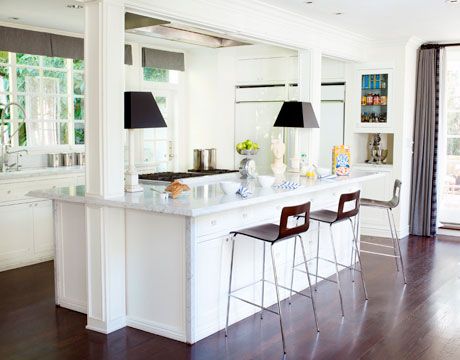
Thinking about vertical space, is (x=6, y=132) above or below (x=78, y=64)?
below

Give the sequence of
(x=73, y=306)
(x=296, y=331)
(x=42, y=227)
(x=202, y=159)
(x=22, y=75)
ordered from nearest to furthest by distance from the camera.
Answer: (x=296, y=331) < (x=73, y=306) < (x=42, y=227) < (x=22, y=75) < (x=202, y=159)

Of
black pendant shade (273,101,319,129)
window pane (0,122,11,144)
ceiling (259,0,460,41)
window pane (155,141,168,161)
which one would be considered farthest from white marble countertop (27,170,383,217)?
window pane (155,141,168,161)

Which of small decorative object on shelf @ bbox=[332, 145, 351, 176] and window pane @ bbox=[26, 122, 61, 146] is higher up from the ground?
window pane @ bbox=[26, 122, 61, 146]

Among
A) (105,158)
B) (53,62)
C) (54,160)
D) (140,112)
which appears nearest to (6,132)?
(54,160)

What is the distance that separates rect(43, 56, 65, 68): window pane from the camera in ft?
22.1

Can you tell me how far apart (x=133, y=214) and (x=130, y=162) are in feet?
1.38

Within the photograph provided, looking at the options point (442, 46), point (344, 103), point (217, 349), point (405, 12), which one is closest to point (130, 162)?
point (217, 349)

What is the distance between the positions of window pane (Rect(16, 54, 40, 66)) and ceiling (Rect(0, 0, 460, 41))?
1.39ft

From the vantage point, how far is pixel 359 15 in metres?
5.73

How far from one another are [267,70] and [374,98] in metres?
1.42

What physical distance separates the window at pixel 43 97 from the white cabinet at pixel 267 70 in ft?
6.85

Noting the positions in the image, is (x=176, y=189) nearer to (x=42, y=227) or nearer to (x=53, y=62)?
(x=42, y=227)

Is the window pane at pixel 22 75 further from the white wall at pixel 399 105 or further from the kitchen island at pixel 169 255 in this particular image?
the white wall at pixel 399 105

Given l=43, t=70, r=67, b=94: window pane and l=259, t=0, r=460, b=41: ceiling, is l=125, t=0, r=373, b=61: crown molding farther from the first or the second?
l=43, t=70, r=67, b=94: window pane
